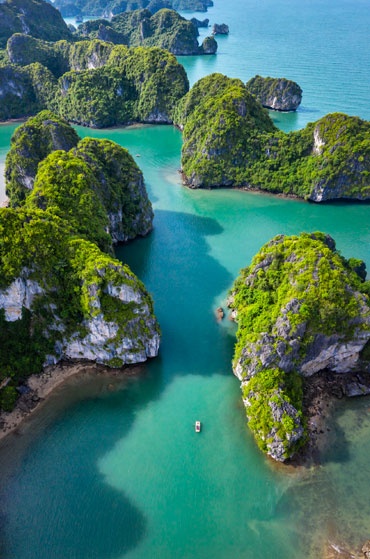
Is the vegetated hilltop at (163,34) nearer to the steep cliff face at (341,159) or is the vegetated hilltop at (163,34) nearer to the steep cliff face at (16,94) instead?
the steep cliff face at (16,94)

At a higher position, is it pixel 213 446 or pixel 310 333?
pixel 310 333

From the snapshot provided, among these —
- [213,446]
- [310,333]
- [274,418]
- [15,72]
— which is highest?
[15,72]

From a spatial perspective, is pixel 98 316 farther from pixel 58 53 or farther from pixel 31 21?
pixel 31 21

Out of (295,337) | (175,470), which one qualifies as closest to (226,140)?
(295,337)

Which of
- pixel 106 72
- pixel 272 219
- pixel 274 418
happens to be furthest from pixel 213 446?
pixel 106 72

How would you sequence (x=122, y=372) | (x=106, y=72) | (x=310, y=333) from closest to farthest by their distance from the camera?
(x=310, y=333) → (x=122, y=372) → (x=106, y=72)

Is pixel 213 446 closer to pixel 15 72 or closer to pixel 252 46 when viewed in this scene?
pixel 15 72
